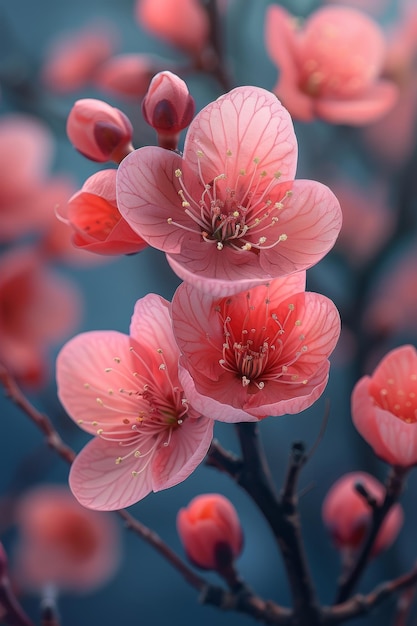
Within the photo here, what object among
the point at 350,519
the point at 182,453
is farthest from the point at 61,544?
the point at 182,453

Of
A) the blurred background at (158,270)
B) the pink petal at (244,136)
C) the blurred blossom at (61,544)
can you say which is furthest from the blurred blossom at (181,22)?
the blurred blossom at (61,544)

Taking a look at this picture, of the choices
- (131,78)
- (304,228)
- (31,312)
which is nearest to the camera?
(304,228)

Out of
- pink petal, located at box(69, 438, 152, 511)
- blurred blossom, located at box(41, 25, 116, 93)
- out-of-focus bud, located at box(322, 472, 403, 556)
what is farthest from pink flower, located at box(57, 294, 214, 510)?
blurred blossom, located at box(41, 25, 116, 93)

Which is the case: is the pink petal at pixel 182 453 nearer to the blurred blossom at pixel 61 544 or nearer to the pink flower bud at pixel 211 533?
the pink flower bud at pixel 211 533

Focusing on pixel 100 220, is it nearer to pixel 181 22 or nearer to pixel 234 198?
pixel 234 198

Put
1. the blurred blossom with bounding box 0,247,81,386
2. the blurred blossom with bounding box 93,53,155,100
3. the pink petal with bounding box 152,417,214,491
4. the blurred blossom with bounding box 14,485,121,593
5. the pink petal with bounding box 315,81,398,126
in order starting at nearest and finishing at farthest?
the pink petal with bounding box 152,417,214,491, the pink petal with bounding box 315,81,398,126, the blurred blossom with bounding box 93,53,155,100, the blurred blossom with bounding box 0,247,81,386, the blurred blossom with bounding box 14,485,121,593

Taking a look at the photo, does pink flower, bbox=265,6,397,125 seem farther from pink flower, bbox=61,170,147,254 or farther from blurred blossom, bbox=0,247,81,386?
blurred blossom, bbox=0,247,81,386
